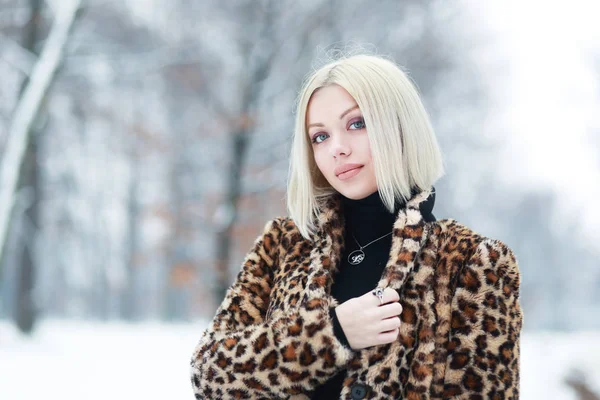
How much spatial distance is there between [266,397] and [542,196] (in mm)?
17103

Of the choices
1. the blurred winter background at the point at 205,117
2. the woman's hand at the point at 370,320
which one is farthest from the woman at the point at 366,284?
the blurred winter background at the point at 205,117

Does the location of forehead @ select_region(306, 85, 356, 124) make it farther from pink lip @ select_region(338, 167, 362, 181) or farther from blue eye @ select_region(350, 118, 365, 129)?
pink lip @ select_region(338, 167, 362, 181)

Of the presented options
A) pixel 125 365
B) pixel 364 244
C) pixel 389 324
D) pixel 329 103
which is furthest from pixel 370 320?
pixel 125 365

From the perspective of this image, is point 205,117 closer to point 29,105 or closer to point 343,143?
point 29,105

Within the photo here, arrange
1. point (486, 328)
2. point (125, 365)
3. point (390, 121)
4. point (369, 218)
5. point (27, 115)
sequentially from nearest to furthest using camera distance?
point (486, 328)
point (390, 121)
point (369, 218)
point (27, 115)
point (125, 365)

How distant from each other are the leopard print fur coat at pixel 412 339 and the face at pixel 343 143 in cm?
16

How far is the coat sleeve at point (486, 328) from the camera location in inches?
56.6

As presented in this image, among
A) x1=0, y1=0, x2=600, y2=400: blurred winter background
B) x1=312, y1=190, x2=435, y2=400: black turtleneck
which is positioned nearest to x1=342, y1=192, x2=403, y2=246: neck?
x1=312, y1=190, x2=435, y2=400: black turtleneck

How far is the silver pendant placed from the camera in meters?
1.78

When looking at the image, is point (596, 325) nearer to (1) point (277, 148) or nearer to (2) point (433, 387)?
(1) point (277, 148)

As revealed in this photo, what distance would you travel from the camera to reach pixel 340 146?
1638 millimetres

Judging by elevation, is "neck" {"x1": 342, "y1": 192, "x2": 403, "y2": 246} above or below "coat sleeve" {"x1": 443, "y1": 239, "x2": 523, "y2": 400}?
above

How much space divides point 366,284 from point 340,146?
41cm

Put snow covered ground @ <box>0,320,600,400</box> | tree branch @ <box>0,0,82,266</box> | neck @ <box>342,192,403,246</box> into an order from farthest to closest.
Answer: snow covered ground @ <box>0,320,600,400</box>
tree branch @ <box>0,0,82,266</box>
neck @ <box>342,192,403,246</box>
